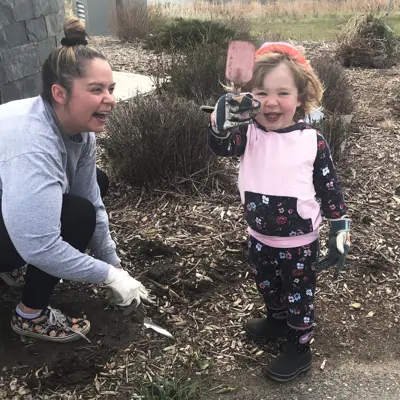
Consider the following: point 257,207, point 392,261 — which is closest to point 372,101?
point 392,261

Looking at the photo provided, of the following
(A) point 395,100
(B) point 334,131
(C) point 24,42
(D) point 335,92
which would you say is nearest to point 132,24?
(A) point 395,100

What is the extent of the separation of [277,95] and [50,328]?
132 centimetres

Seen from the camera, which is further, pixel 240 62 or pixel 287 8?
pixel 287 8

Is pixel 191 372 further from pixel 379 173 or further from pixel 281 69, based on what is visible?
pixel 379 173

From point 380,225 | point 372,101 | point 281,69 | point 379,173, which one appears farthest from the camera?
point 372,101

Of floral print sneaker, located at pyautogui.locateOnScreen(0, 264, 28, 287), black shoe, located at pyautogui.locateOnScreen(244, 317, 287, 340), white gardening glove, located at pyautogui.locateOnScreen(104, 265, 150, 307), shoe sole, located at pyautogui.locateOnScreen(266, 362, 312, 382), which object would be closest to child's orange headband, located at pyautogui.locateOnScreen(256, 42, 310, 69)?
white gardening glove, located at pyautogui.locateOnScreen(104, 265, 150, 307)

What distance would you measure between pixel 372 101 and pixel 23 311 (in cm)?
456

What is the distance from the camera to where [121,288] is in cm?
195

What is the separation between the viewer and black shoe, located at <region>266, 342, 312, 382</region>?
204cm

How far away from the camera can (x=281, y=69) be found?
1.86m

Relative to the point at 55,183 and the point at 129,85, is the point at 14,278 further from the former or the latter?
the point at 129,85

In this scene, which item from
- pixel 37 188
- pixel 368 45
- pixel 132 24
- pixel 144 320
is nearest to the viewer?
pixel 37 188

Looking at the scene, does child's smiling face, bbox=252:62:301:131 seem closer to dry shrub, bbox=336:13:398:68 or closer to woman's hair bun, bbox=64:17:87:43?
woman's hair bun, bbox=64:17:87:43

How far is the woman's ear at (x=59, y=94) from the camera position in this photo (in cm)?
188
